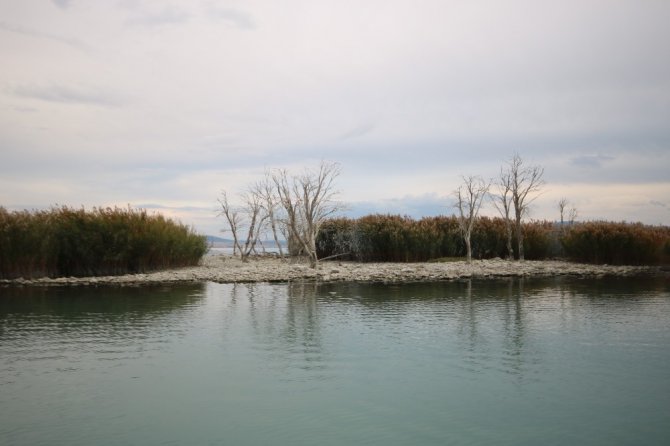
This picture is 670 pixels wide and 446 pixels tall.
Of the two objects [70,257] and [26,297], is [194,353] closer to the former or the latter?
[26,297]

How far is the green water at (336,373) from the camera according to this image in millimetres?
6430

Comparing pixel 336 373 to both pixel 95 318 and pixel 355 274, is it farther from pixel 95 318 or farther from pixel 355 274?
pixel 355 274

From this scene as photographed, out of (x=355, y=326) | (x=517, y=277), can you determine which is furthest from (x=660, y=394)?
(x=517, y=277)

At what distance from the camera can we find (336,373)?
336 inches

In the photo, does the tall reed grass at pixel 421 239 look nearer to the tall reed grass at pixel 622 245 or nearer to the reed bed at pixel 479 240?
the reed bed at pixel 479 240

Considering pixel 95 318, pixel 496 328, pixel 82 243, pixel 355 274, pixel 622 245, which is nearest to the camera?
pixel 496 328

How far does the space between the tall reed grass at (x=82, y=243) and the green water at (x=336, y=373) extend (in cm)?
563

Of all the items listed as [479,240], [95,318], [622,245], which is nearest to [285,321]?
[95,318]

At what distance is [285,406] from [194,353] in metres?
3.18

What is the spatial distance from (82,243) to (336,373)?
54.0 ft

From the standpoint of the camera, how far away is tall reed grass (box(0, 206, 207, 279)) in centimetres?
2023

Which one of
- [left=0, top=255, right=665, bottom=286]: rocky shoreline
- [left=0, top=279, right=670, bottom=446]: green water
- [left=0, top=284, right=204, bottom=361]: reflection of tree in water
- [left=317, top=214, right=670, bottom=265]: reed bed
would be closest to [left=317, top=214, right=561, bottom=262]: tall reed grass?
[left=317, top=214, right=670, bottom=265]: reed bed

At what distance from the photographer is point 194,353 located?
386 inches

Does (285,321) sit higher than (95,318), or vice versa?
(95,318)
